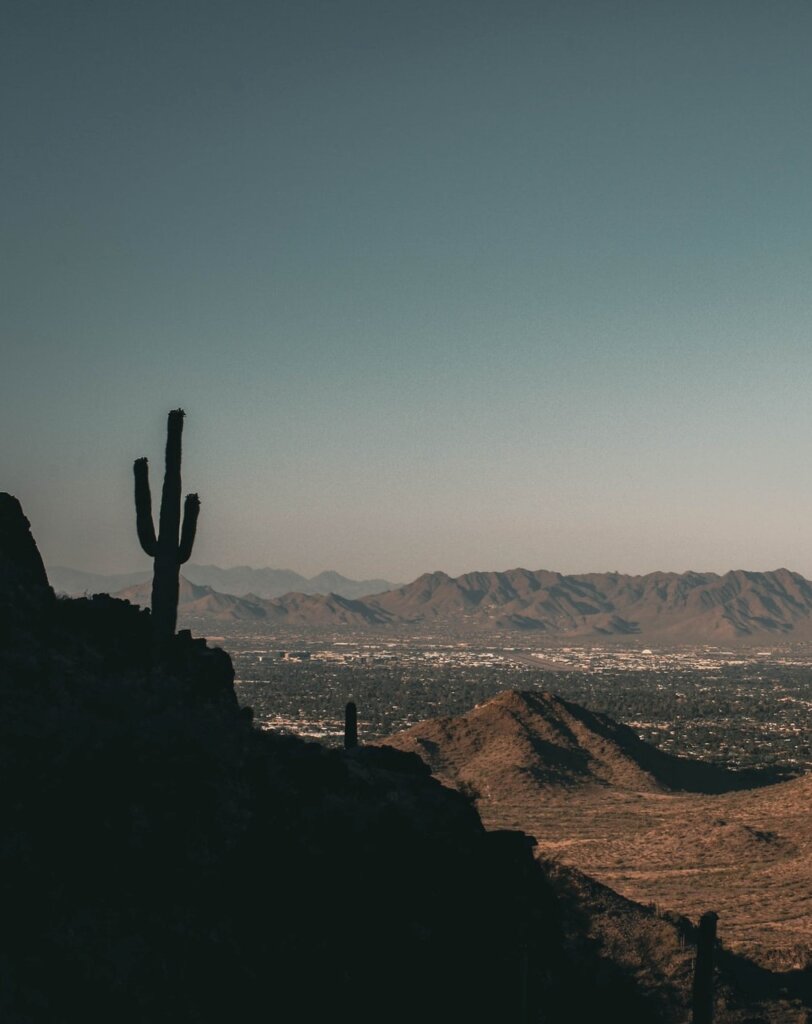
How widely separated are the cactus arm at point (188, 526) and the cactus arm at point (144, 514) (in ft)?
1.85

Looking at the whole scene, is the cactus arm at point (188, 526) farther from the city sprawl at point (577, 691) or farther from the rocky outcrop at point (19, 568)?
the city sprawl at point (577, 691)

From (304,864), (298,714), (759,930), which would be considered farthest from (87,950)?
(298,714)

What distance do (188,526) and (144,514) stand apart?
95 cm

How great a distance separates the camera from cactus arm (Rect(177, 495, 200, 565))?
884 inches

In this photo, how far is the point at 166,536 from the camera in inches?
875

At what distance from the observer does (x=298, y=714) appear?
90.0 meters

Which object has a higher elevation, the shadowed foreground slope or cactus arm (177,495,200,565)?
cactus arm (177,495,200,565)

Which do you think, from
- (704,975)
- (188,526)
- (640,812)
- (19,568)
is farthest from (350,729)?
(640,812)

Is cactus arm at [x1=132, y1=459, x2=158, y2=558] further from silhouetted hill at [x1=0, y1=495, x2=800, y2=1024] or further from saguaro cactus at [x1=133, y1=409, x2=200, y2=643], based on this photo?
silhouetted hill at [x1=0, y1=495, x2=800, y2=1024]

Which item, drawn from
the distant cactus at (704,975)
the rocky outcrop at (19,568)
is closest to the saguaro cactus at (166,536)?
the rocky outcrop at (19,568)

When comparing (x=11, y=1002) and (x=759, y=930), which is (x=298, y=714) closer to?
(x=759, y=930)

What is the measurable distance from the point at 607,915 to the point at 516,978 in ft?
49.8

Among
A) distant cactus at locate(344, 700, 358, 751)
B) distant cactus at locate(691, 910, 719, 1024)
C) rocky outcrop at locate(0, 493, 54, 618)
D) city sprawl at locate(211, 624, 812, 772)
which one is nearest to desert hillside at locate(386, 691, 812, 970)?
distant cactus at locate(344, 700, 358, 751)

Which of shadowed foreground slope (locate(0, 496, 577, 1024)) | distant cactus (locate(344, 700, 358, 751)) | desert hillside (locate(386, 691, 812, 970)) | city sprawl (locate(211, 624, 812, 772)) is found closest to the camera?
shadowed foreground slope (locate(0, 496, 577, 1024))
